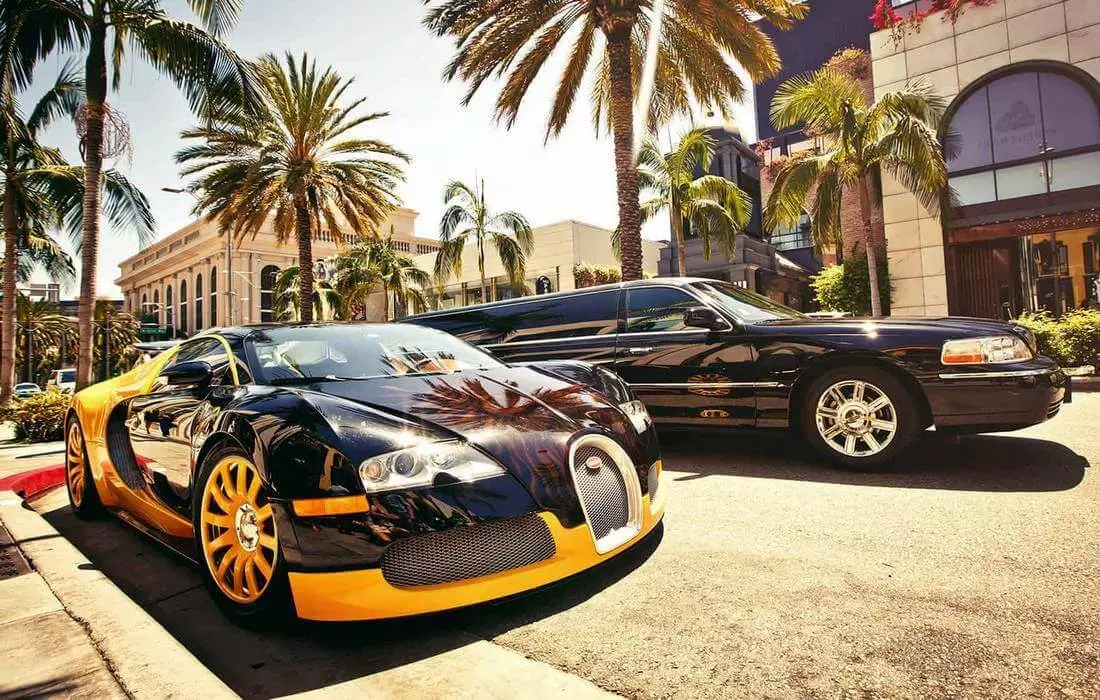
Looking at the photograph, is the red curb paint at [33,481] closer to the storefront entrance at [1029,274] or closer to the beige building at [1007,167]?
the beige building at [1007,167]

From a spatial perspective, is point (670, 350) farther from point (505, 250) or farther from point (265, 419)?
point (505, 250)

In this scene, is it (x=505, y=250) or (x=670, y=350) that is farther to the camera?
(x=505, y=250)

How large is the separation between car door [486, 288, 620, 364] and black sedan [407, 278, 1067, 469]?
14 mm

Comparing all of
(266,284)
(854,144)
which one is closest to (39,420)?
(854,144)

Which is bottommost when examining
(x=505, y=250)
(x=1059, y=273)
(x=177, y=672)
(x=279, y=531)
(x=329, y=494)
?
(x=177, y=672)

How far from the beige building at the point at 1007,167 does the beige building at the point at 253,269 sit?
1645cm

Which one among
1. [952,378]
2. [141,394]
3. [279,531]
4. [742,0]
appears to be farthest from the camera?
[742,0]

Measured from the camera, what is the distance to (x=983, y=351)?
3994 millimetres

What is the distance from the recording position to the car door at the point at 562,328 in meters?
5.55

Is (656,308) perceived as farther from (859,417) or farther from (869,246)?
(869,246)

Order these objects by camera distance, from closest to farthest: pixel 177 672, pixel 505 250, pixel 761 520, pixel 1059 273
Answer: pixel 177 672
pixel 761 520
pixel 1059 273
pixel 505 250

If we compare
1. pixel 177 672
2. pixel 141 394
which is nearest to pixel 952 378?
pixel 177 672

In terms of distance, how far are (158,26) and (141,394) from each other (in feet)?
35.8

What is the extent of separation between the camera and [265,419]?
239cm
